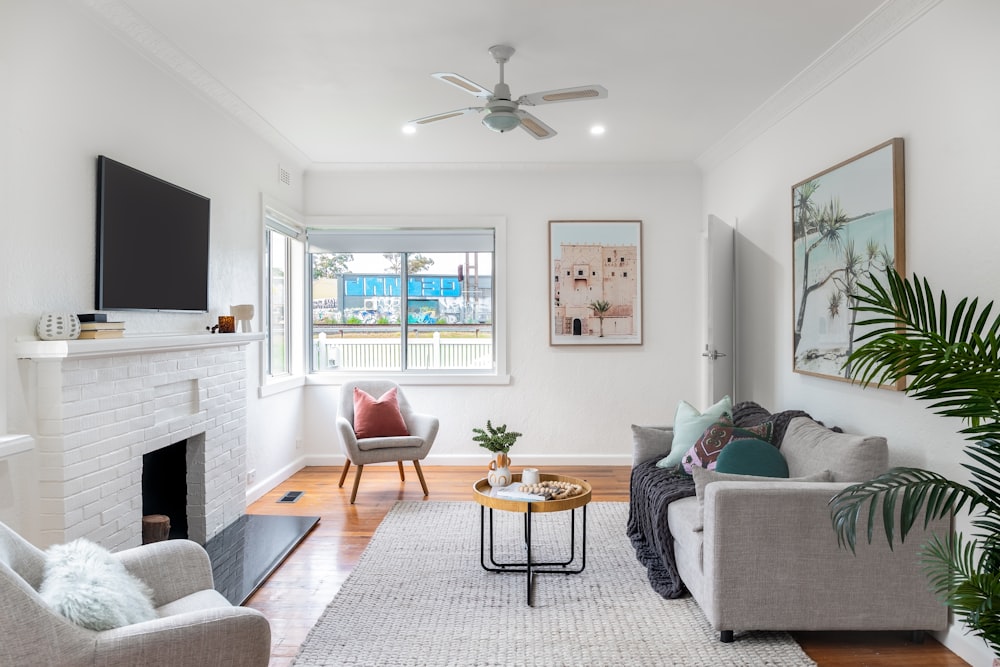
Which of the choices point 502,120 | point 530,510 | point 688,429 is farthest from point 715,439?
point 502,120

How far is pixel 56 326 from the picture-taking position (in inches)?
98.6

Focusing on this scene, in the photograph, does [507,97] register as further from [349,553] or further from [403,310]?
[403,310]

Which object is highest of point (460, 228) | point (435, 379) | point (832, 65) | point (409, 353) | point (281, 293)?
point (832, 65)

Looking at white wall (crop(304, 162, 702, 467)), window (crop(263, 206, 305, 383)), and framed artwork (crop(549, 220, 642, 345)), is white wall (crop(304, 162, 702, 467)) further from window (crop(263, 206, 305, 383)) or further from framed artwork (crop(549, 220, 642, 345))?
window (crop(263, 206, 305, 383))

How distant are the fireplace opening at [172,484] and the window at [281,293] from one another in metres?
1.26

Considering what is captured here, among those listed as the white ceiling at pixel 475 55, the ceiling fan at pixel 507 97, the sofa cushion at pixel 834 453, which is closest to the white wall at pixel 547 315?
the white ceiling at pixel 475 55

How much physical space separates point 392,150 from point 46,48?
287 centimetres

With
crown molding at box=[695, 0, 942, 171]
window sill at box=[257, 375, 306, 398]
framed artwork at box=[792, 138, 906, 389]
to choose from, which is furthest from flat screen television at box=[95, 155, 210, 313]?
crown molding at box=[695, 0, 942, 171]

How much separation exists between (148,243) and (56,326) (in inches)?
33.8

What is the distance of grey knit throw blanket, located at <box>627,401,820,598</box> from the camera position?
312cm

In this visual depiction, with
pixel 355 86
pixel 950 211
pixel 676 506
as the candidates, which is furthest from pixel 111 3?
pixel 950 211

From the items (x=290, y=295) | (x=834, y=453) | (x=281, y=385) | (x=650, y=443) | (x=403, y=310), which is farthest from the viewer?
(x=403, y=310)

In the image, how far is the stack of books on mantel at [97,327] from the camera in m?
→ 2.67

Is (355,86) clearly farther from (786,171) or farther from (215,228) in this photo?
(786,171)
